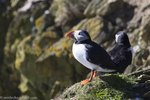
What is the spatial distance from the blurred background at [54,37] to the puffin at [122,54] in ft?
→ 9.19

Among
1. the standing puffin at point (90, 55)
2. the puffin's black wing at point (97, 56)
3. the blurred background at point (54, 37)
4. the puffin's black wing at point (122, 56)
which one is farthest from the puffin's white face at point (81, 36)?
the blurred background at point (54, 37)

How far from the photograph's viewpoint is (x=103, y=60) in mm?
10430

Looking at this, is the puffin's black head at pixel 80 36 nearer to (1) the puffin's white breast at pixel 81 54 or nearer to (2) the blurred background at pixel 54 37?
(1) the puffin's white breast at pixel 81 54

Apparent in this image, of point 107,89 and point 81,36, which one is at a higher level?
point 81,36

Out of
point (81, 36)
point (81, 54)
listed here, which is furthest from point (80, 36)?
point (81, 54)

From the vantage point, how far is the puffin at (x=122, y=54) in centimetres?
1162

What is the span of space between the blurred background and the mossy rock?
5522 millimetres

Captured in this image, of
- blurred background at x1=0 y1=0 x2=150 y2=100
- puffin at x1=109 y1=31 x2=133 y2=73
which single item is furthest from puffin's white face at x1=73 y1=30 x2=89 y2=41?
blurred background at x1=0 y1=0 x2=150 y2=100

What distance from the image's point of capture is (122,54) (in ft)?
39.3

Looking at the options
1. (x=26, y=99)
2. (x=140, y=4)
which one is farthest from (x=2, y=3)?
(x=140, y=4)

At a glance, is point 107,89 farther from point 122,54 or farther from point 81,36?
point 122,54

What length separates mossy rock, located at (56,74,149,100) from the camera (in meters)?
9.05

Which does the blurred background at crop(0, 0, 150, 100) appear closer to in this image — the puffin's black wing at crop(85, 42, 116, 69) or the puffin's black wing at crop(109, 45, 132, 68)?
the puffin's black wing at crop(109, 45, 132, 68)

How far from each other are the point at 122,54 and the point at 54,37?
341 inches
